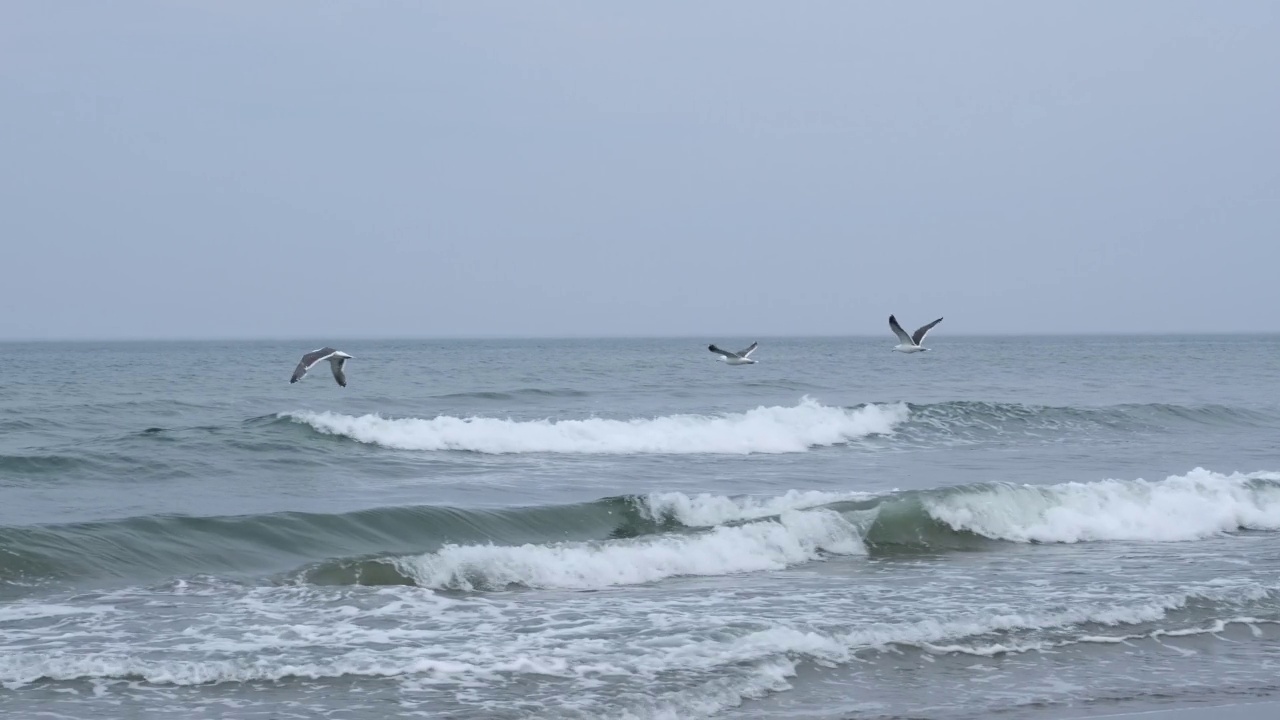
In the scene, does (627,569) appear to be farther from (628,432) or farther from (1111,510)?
(628,432)

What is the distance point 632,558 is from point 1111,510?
293 inches

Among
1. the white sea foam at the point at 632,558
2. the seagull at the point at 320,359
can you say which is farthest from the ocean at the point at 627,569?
the seagull at the point at 320,359

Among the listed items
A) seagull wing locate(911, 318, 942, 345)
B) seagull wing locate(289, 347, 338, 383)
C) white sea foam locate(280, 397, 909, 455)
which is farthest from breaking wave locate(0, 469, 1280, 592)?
white sea foam locate(280, 397, 909, 455)

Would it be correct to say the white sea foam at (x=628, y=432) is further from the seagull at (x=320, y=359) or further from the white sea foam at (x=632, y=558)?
the white sea foam at (x=632, y=558)

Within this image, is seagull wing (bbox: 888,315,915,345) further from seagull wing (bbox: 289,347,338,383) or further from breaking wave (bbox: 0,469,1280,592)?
seagull wing (bbox: 289,347,338,383)

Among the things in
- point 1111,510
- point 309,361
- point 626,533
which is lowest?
point 626,533

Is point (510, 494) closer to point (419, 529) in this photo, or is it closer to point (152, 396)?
point (419, 529)

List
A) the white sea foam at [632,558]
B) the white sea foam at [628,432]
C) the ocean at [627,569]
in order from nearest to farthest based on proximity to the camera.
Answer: the ocean at [627,569], the white sea foam at [632,558], the white sea foam at [628,432]

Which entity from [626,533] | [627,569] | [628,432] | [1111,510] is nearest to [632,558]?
[627,569]

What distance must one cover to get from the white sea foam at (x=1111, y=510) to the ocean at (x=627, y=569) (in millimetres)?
48

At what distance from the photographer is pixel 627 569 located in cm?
1274

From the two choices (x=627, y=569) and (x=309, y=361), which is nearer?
(x=627, y=569)

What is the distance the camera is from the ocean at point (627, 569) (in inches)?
328

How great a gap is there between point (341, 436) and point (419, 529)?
10.6m
